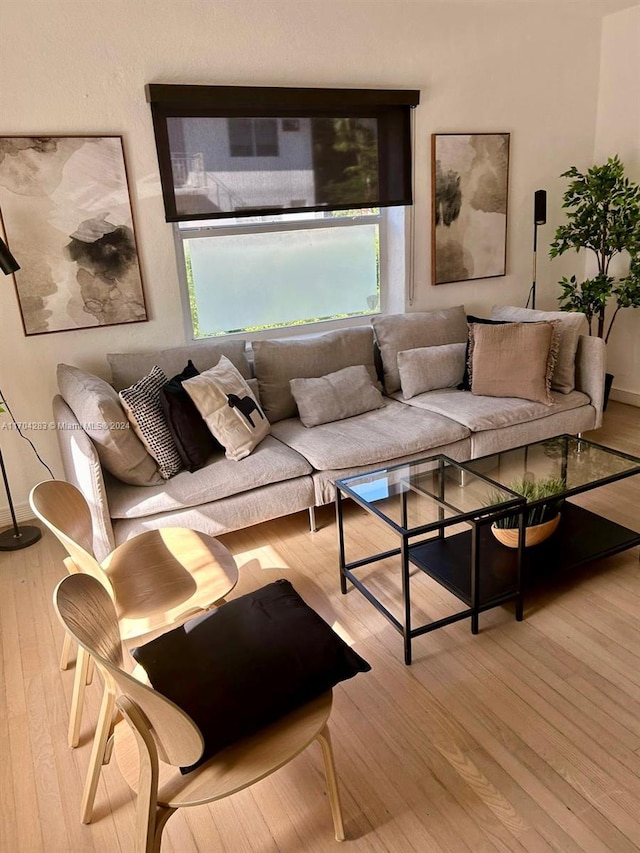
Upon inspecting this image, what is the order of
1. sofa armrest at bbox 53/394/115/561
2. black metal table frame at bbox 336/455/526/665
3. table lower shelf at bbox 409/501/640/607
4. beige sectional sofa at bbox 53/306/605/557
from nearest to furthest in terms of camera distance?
black metal table frame at bbox 336/455/526/665, table lower shelf at bbox 409/501/640/607, sofa armrest at bbox 53/394/115/561, beige sectional sofa at bbox 53/306/605/557

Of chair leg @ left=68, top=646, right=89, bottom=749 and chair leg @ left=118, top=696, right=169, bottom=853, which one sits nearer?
chair leg @ left=118, top=696, right=169, bottom=853

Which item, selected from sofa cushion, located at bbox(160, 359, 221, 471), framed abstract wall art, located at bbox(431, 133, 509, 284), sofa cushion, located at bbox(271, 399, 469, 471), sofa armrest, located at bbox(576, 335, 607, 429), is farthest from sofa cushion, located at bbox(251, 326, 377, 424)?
sofa armrest, located at bbox(576, 335, 607, 429)

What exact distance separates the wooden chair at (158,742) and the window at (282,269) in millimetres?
2543

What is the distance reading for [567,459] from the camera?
9.26 feet

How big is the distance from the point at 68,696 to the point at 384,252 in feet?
10.4

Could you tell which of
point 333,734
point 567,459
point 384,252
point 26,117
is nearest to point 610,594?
point 567,459

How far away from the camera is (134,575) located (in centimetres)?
215

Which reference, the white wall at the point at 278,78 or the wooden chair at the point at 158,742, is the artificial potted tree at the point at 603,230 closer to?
the white wall at the point at 278,78

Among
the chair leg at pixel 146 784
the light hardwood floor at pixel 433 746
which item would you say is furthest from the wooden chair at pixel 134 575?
the chair leg at pixel 146 784

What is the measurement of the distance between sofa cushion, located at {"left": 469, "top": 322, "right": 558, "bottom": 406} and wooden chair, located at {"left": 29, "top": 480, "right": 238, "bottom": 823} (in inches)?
80.4

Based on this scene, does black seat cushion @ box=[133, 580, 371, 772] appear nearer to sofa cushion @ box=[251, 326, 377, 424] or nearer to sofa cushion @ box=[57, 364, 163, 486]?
sofa cushion @ box=[57, 364, 163, 486]

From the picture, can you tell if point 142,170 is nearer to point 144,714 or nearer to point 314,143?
point 314,143

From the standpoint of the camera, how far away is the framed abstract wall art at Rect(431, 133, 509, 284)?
162 inches

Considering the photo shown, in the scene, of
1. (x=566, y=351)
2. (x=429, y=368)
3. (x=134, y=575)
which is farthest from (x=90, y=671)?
(x=566, y=351)
